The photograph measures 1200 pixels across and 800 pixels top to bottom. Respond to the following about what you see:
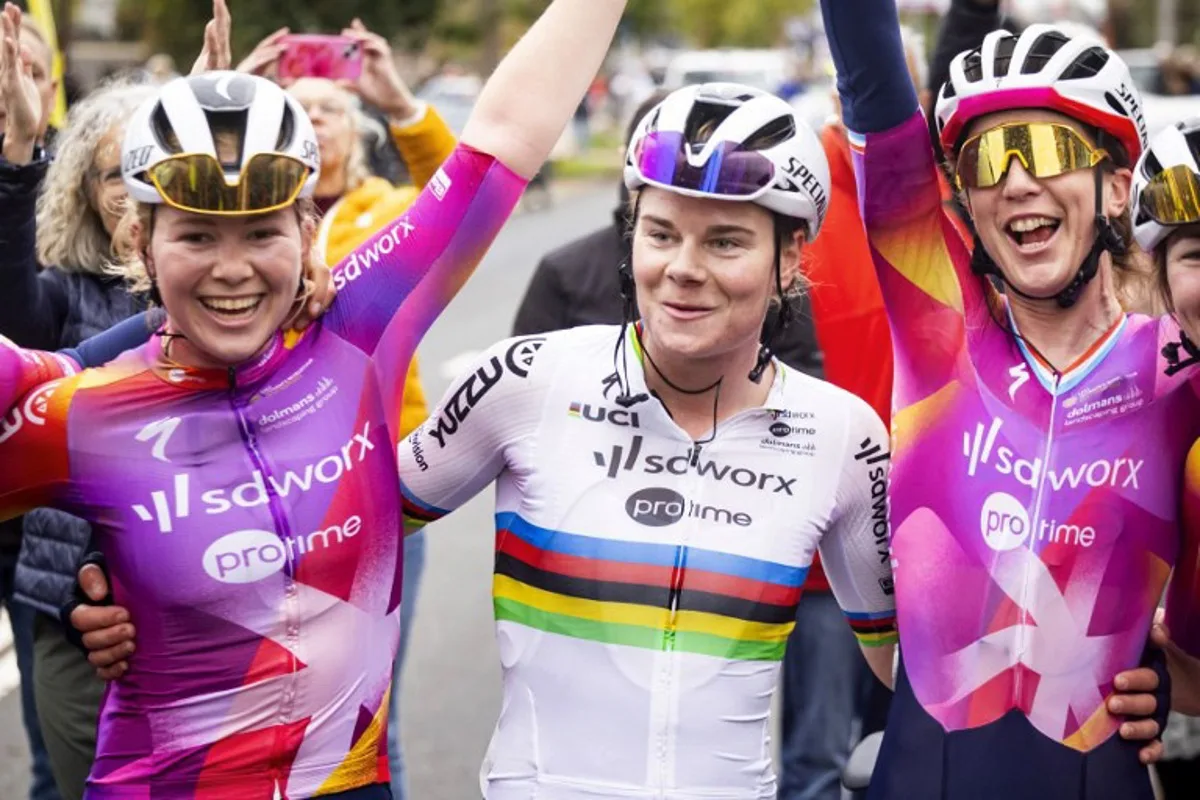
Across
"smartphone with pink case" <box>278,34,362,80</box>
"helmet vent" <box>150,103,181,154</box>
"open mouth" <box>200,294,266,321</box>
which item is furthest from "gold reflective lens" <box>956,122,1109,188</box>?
"smartphone with pink case" <box>278,34,362,80</box>

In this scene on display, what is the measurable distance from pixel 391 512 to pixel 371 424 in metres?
0.18

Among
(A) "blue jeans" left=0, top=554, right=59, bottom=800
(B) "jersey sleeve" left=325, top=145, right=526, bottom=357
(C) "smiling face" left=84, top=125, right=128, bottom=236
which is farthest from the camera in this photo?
(A) "blue jeans" left=0, top=554, right=59, bottom=800

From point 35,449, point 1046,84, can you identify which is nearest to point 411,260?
point 35,449

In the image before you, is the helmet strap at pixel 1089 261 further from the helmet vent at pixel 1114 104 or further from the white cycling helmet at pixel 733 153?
the white cycling helmet at pixel 733 153

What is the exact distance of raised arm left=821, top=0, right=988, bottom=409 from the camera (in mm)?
3275

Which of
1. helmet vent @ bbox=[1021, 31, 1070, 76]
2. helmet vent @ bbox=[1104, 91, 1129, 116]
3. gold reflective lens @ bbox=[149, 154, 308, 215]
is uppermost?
helmet vent @ bbox=[1021, 31, 1070, 76]

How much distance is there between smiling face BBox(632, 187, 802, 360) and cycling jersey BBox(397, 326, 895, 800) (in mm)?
173

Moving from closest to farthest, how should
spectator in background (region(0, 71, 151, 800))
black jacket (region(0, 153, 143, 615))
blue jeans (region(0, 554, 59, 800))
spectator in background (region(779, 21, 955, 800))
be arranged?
black jacket (region(0, 153, 143, 615)) → spectator in background (region(0, 71, 151, 800)) → blue jeans (region(0, 554, 59, 800)) → spectator in background (region(779, 21, 955, 800))

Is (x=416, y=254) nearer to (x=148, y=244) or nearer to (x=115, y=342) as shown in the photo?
(x=148, y=244)

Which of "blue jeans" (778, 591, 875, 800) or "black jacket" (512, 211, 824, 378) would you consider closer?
"blue jeans" (778, 591, 875, 800)

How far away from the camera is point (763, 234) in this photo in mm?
3273

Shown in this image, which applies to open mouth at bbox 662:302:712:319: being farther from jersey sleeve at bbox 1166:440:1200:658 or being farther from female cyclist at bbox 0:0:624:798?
jersey sleeve at bbox 1166:440:1200:658

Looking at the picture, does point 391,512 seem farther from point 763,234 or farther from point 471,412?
point 763,234

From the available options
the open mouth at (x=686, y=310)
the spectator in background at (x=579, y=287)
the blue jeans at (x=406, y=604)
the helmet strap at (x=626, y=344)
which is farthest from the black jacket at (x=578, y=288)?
the open mouth at (x=686, y=310)
